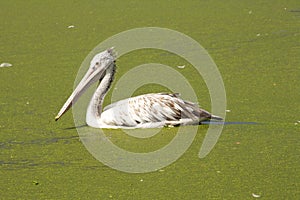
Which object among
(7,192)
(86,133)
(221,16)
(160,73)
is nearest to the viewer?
(7,192)

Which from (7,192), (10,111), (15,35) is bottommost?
(15,35)

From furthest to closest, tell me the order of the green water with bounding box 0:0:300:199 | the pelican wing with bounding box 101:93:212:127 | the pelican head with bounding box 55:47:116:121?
the pelican head with bounding box 55:47:116:121
the pelican wing with bounding box 101:93:212:127
the green water with bounding box 0:0:300:199

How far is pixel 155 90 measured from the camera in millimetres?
4422

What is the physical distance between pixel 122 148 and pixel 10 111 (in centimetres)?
84

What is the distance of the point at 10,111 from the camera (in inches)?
156

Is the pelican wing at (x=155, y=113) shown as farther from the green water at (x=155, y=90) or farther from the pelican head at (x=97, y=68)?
the pelican head at (x=97, y=68)

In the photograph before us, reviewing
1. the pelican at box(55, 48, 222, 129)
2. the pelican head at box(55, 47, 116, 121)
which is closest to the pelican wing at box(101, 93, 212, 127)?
the pelican at box(55, 48, 222, 129)

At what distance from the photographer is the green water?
9.82 ft

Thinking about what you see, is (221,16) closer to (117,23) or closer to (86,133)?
(117,23)

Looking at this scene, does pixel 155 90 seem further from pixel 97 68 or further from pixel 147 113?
pixel 147 113

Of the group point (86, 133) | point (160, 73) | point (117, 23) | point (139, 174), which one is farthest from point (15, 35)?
point (139, 174)

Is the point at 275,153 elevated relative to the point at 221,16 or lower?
elevated

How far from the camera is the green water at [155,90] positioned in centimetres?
299

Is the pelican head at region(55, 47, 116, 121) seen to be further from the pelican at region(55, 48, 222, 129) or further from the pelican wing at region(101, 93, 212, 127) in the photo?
the pelican wing at region(101, 93, 212, 127)
